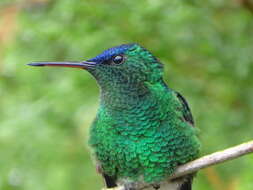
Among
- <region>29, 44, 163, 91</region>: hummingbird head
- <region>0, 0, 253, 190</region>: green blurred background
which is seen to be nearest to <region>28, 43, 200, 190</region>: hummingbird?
<region>29, 44, 163, 91</region>: hummingbird head

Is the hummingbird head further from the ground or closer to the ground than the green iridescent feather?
further from the ground

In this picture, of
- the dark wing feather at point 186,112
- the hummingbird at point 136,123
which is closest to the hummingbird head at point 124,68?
the hummingbird at point 136,123

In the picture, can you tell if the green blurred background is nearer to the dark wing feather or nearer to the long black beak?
→ the dark wing feather

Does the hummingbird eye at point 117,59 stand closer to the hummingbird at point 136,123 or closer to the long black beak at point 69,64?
the hummingbird at point 136,123

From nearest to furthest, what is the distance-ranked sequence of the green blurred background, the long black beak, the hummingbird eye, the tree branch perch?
1. the tree branch perch
2. the long black beak
3. the hummingbird eye
4. the green blurred background

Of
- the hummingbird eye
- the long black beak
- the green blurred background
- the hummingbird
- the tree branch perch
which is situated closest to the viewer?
the tree branch perch

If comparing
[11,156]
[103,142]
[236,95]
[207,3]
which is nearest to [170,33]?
[207,3]

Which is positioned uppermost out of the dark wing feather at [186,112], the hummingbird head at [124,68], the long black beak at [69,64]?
the long black beak at [69,64]
